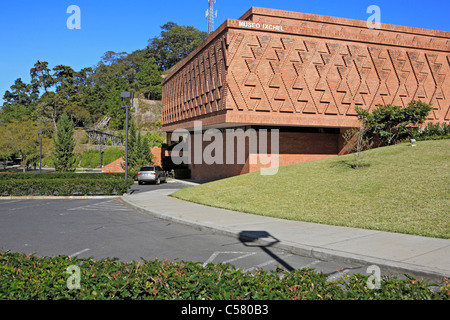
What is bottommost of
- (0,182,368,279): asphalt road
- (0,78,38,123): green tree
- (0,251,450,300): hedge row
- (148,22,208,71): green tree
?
(0,182,368,279): asphalt road

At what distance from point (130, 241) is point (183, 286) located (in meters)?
6.44

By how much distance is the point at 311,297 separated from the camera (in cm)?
365

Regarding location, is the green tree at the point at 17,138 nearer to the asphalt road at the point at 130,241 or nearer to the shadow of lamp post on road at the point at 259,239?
the asphalt road at the point at 130,241

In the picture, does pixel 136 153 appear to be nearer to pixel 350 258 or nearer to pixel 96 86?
pixel 350 258

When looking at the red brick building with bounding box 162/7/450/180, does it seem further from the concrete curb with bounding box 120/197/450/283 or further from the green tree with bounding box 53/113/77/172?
the concrete curb with bounding box 120/197/450/283

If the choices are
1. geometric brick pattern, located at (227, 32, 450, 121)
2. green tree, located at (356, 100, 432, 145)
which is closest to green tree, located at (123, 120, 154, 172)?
geometric brick pattern, located at (227, 32, 450, 121)

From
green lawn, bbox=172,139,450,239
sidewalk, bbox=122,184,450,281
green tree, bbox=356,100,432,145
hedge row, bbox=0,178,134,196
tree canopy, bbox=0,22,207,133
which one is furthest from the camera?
tree canopy, bbox=0,22,207,133

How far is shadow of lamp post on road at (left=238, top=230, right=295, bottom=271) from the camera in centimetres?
931

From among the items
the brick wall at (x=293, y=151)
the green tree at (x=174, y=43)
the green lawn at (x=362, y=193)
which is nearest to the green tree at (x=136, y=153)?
the brick wall at (x=293, y=151)

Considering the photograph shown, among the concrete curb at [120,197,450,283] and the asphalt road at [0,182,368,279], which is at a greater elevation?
the concrete curb at [120,197,450,283]

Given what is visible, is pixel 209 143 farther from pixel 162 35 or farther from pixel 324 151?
pixel 162 35

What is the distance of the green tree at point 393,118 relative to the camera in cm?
2820

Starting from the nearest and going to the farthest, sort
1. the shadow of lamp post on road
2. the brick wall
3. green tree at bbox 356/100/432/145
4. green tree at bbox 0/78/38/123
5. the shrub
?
the shadow of lamp post on road < the shrub < green tree at bbox 356/100/432/145 < the brick wall < green tree at bbox 0/78/38/123
